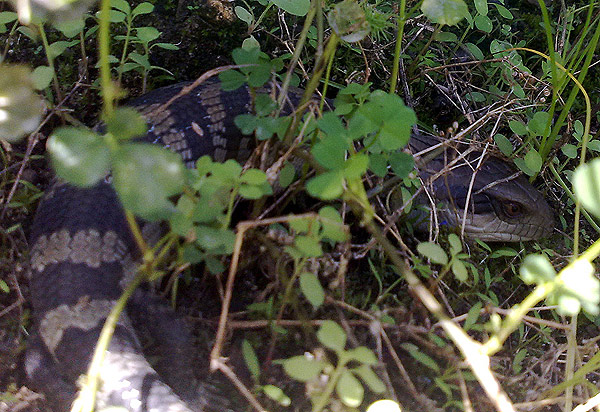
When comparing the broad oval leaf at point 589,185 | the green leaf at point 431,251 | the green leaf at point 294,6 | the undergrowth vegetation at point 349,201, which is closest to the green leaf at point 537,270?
the undergrowth vegetation at point 349,201

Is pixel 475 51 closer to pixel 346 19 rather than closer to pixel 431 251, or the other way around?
pixel 346 19

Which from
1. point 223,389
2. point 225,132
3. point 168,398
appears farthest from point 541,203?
point 168,398

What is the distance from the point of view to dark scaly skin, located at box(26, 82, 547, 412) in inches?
72.8

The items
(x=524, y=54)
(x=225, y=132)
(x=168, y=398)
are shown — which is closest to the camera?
(x=168, y=398)

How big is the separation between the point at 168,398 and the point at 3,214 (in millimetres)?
1110

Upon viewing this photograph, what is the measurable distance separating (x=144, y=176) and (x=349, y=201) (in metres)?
0.63

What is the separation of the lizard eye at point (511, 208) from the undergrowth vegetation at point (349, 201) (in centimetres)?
16

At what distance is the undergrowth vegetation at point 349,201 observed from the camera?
47.4 inches

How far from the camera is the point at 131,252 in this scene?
7.60ft

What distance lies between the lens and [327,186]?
4.12 ft

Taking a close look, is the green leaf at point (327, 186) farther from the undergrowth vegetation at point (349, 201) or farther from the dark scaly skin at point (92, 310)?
the dark scaly skin at point (92, 310)

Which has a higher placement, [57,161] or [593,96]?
[57,161]

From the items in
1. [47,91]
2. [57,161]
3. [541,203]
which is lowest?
[541,203]

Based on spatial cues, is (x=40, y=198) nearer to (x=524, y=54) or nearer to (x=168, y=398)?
(x=168, y=398)
